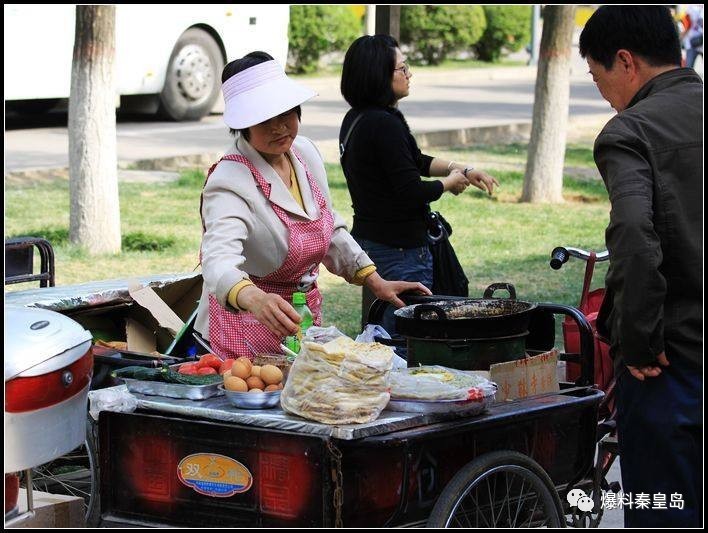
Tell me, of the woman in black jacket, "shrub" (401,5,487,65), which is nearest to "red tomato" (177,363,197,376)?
the woman in black jacket

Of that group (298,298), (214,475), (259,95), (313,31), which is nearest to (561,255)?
(298,298)

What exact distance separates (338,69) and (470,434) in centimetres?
2274

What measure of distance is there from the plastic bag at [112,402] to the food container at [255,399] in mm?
331

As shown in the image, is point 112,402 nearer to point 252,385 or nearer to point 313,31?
point 252,385

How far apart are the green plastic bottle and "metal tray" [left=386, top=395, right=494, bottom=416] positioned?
0.64m

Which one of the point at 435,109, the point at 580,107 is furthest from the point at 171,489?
the point at 580,107

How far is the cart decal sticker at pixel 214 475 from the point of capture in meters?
3.41

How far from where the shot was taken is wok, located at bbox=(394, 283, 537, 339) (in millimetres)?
3688

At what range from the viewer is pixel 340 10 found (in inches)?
989

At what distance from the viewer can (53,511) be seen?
11.6 feet

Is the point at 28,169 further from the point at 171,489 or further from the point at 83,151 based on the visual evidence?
the point at 171,489

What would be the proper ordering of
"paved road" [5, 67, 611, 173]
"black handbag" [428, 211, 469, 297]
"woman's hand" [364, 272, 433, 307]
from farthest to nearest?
1. "paved road" [5, 67, 611, 173]
2. "black handbag" [428, 211, 469, 297]
3. "woman's hand" [364, 272, 433, 307]

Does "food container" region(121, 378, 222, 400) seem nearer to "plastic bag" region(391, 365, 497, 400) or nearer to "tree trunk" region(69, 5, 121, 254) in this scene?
"plastic bag" region(391, 365, 497, 400)

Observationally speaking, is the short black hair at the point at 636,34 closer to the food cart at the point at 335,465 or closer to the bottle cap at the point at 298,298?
the food cart at the point at 335,465
